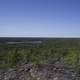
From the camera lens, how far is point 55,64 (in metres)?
12.4

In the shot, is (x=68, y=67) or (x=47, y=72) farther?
(x=68, y=67)

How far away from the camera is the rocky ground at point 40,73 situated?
10.9 metres

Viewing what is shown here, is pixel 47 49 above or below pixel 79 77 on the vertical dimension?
above

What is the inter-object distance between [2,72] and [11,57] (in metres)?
2.25

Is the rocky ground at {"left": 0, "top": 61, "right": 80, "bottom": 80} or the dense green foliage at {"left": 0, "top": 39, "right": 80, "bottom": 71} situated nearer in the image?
the rocky ground at {"left": 0, "top": 61, "right": 80, "bottom": 80}

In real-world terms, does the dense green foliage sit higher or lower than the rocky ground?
higher

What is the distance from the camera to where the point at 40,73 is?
11.3 m

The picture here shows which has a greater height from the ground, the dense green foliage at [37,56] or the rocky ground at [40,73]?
the dense green foliage at [37,56]

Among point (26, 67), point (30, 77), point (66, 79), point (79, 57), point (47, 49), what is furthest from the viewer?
point (47, 49)

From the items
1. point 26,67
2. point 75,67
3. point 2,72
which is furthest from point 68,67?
point 2,72

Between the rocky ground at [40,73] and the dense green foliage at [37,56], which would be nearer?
the rocky ground at [40,73]

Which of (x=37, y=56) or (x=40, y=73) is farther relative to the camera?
(x=37, y=56)

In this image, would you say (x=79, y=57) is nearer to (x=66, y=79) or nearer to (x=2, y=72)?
(x=66, y=79)

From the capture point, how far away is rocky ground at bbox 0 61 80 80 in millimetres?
10859
